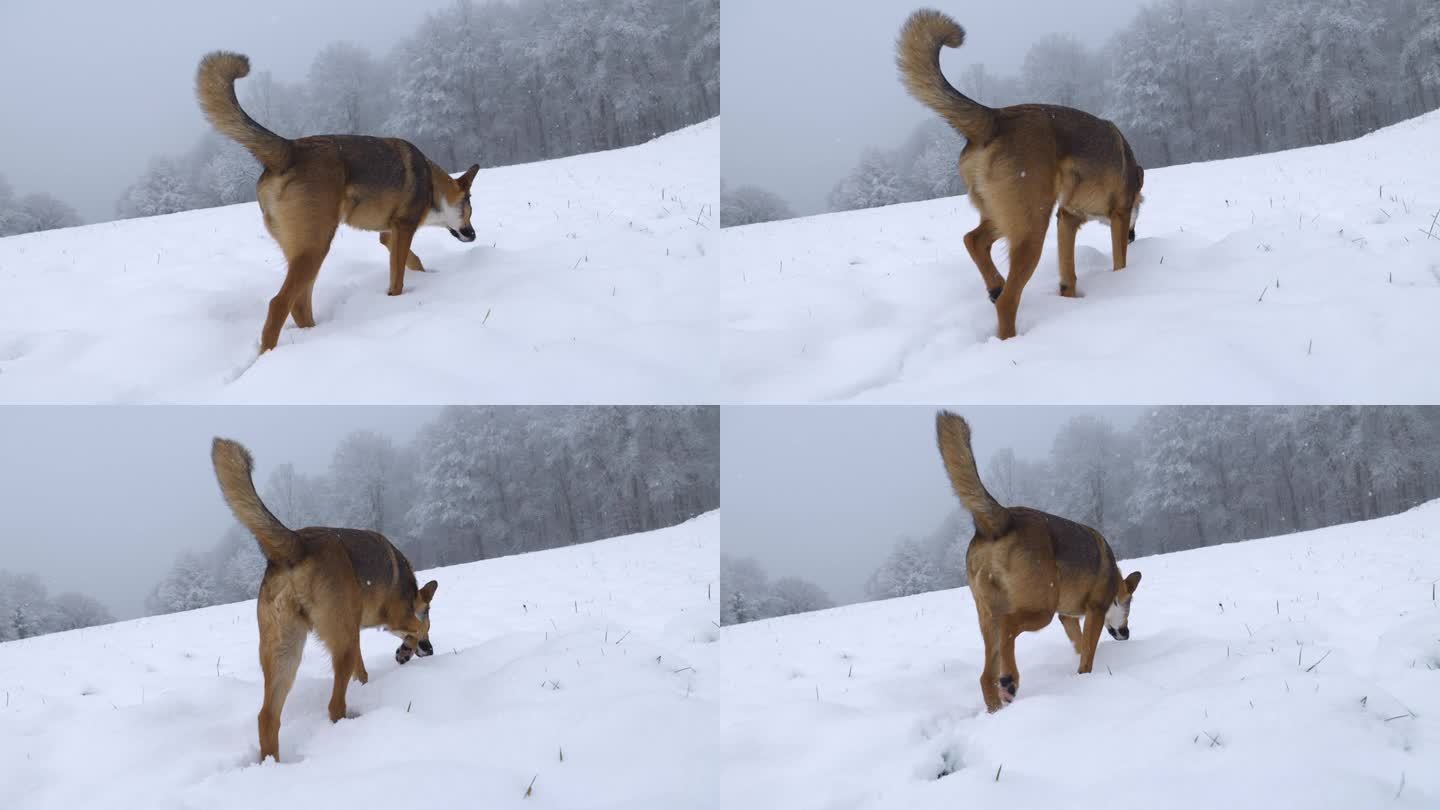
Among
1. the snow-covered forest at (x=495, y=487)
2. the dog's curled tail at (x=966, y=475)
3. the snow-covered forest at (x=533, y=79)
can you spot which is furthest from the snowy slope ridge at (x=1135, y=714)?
the snow-covered forest at (x=533, y=79)

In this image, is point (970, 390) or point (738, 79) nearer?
point (970, 390)

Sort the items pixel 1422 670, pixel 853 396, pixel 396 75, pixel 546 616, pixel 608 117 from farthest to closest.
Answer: pixel 608 117 < pixel 396 75 < pixel 546 616 < pixel 853 396 < pixel 1422 670

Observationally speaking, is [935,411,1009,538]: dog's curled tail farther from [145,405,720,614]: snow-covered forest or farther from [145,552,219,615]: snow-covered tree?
[145,552,219,615]: snow-covered tree

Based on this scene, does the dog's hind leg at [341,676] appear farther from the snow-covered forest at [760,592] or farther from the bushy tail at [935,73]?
the snow-covered forest at [760,592]

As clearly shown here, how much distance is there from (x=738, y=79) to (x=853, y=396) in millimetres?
13547

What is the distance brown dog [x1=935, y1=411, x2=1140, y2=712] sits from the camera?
4.20 meters

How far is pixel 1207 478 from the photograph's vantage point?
13070mm

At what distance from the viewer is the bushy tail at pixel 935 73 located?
4.68 meters

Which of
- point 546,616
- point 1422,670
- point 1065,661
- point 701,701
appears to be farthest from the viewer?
point 546,616

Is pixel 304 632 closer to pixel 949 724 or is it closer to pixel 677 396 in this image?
pixel 677 396

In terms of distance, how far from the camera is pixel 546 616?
7094mm

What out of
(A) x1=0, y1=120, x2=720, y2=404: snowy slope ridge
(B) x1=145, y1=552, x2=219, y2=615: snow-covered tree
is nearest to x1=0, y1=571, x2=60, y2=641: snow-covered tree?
(B) x1=145, y1=552, x2=219, y2=615: snow-covered tree

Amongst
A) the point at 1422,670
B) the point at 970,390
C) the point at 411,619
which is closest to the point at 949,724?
the point at 970,390

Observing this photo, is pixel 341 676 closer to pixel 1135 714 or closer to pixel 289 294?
pixel 289 294
